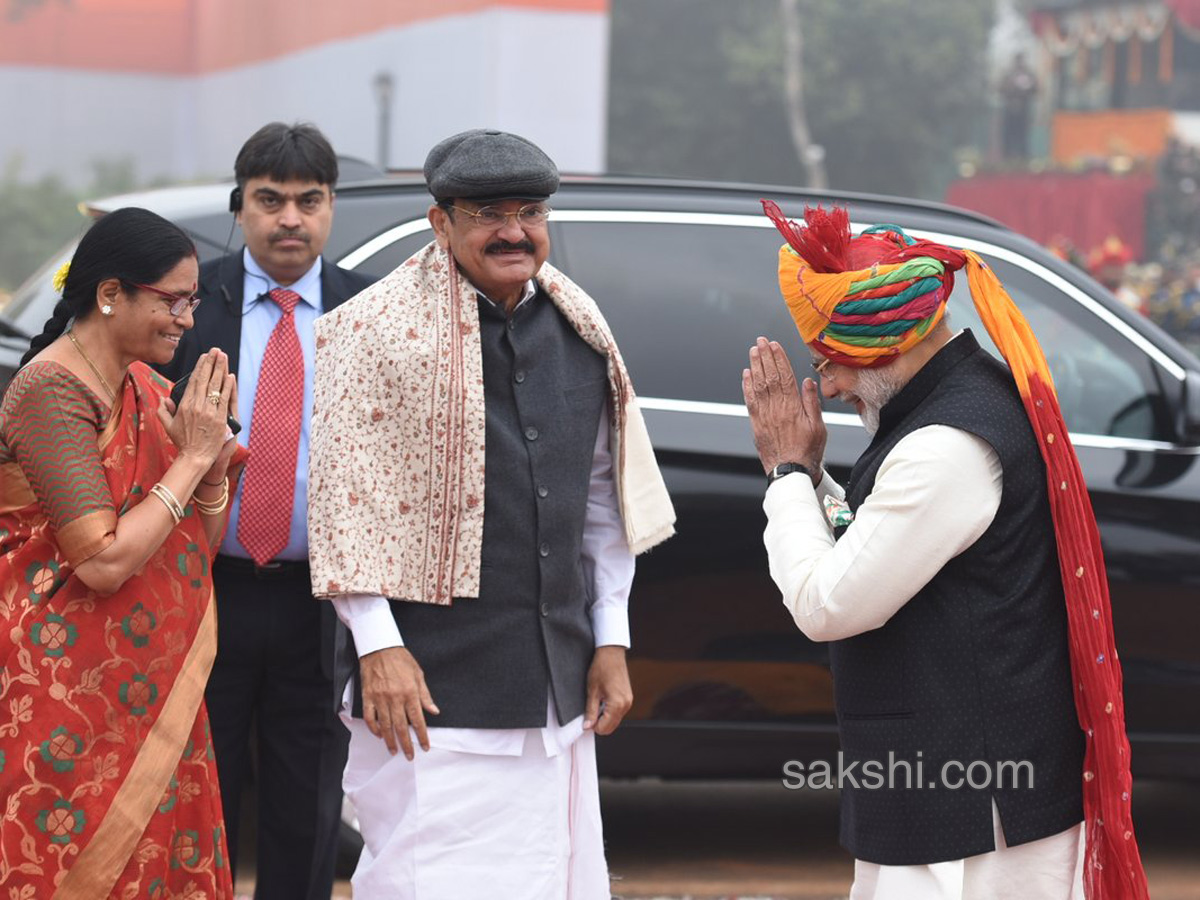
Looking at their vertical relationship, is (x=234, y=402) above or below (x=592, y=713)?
above

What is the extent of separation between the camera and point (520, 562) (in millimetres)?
3334

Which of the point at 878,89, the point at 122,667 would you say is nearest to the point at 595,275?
the point at 122,667

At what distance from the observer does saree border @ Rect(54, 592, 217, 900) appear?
3.20 meters

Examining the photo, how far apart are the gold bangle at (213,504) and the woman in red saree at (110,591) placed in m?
0.06

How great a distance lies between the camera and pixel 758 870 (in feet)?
17.9

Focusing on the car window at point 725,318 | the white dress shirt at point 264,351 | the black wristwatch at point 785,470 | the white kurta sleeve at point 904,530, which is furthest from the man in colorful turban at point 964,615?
the car window at point 725,318

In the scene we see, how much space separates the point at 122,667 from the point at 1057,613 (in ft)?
5.67

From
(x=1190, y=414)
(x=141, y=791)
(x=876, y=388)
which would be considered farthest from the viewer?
(x=1190, y=414)

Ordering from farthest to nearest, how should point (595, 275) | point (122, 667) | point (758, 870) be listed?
1. point (758, 870)
2. point (595, 275)
3. point (122, 667)

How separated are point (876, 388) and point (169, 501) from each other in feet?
4.38

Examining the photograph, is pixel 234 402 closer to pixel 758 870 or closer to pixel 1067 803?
pixel 1067 803

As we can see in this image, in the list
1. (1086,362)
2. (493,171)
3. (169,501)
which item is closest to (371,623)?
(169,501)

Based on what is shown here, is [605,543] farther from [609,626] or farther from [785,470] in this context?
[785,470]

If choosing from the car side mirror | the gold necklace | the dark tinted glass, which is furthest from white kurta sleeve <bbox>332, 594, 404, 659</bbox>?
the car side mirror
